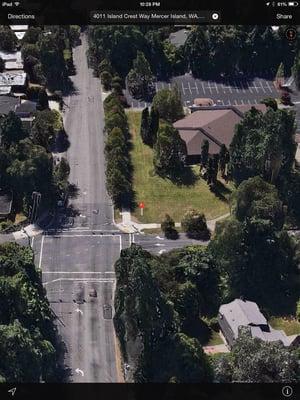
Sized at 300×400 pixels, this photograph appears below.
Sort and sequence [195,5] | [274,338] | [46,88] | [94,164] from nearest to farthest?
[195,5], [274,338], [94,164], [46,88]

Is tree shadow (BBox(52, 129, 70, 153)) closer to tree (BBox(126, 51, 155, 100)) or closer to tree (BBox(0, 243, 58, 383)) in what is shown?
tree (BBox(126, 51, 155, 100))

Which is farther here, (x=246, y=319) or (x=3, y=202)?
(x=3, y=202)

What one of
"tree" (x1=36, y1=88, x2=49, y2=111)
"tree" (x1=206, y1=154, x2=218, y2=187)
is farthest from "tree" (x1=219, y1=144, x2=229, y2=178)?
"tree" (x1=36, y1=88, x2=49, y2=111)

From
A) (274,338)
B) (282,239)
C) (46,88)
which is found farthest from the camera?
(46,88)

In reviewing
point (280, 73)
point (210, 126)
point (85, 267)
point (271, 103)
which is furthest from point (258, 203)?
point (280, 73)

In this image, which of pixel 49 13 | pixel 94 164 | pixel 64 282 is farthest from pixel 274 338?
pixel 94 164

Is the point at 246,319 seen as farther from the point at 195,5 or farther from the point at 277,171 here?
the point at 195,5
